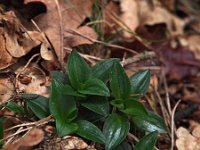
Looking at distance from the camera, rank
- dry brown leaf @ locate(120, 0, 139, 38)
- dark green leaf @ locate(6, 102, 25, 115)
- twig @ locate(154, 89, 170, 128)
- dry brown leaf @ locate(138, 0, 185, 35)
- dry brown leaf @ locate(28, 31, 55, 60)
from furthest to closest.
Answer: dry brown leaf @ locate(138, 0, 185, 35), dry brown leaf @ locate(120, 0, 139, 38), twig @ locate(154, 89, 170, 128), dry brown leaf @ locate(28, 31, 55, 60), dark green leaf @ locate(6, 102, 25, 115)

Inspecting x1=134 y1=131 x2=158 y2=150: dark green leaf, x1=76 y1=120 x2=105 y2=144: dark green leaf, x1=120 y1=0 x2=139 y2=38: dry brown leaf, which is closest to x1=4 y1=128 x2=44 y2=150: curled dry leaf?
x1=76 y1=120 x2=105 y2=144: dark green leaf

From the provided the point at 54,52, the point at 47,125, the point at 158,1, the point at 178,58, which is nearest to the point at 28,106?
the point at 47,125

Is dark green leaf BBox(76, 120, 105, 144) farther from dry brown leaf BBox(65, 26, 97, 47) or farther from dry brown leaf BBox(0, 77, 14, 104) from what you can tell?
dry brown leaf BBox(65, 26, 97, 47)

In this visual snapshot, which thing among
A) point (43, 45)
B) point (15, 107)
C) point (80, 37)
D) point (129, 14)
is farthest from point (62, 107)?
point (129, 14)

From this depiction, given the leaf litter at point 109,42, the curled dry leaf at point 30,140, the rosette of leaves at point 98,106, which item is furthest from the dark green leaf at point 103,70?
the curled dry leaf at point 30,140

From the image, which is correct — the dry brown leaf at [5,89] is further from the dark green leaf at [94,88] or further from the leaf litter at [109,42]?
the dark green leaf at [94,88]

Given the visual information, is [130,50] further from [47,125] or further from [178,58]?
[47,125]
